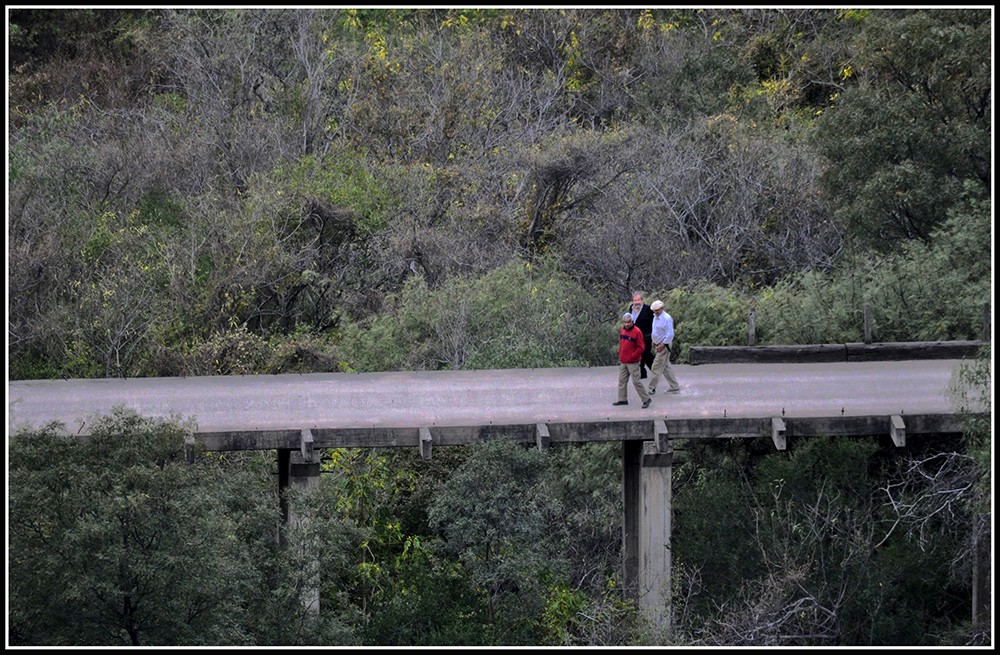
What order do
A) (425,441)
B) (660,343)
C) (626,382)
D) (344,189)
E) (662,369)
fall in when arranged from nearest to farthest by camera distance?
(425,441)
(626,382)
(660,343)
(662,369)
(344,189)

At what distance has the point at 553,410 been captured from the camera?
1911cm

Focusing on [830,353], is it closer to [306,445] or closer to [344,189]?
[306,445]

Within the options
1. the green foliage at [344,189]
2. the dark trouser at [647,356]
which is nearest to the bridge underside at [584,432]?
the dark trouser at [647,356]

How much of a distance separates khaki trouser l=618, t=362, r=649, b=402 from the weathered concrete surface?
0.18m

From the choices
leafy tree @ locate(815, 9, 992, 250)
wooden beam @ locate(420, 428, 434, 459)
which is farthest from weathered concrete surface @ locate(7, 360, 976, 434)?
leafy tree @ locate(815, 9, 992, 250)

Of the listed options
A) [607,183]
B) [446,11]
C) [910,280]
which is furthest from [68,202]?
[910,280]

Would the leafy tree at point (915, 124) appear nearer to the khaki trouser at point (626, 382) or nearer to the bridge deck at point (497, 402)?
the bridge deck at point (497, 402)

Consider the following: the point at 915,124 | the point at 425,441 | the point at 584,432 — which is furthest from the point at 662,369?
the point at 915,124

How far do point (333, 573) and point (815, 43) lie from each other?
2383 centimetres

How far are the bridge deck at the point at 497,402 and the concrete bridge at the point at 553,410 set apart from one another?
0.02 meters

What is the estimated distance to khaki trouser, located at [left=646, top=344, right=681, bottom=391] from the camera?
19.2 meters

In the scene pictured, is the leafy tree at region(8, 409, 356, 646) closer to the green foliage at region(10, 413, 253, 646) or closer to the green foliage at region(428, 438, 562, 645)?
the green foliage at region(10, 413, 253, 646)

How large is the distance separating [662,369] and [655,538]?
86.7 inches

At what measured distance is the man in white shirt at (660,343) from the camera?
19.0 meters
